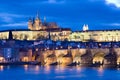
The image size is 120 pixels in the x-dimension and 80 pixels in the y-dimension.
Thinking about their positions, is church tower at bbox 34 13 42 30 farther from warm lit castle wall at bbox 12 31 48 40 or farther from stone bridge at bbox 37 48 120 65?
stone bridge at bbox 37 48 120 65

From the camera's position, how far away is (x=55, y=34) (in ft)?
471

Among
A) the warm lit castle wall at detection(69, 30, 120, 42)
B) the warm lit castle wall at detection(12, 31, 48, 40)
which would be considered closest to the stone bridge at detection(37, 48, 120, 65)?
the warm lit castle wall at detection(69, 30, 120, 42)

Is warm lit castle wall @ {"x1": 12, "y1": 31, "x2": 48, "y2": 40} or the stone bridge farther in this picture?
warm lit castle wall @ {"x1": 12, "y1": 31, "x2": 48, "y2": 40}

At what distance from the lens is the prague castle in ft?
431

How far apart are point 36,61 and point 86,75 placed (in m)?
30.6

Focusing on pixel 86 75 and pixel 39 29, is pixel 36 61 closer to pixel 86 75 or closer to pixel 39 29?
pixel 86 75

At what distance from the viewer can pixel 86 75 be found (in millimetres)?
66250

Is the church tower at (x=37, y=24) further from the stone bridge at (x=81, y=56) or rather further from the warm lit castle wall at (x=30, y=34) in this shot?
the stone bridge at (x=81, y=56)

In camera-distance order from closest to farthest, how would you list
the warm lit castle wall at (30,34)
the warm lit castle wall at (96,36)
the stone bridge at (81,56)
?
1. the stone bridge at (81,56)
2. the warm lit castle wall at (96,36)
3. the warm lit castle wall at (30,34)

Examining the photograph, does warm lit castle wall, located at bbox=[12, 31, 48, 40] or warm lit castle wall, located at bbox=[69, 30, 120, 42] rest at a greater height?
warm lit castle wall, located at bbox=[12, 31, 48, 40]

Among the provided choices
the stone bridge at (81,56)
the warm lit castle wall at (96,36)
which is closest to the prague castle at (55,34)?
the warm lit castle wall at (96,36)

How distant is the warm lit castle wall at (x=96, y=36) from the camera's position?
12862 cm

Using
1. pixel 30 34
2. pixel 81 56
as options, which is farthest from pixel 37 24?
pixel 81 56

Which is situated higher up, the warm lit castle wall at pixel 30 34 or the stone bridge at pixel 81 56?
the warm lit castle wall at pixel 30 34
